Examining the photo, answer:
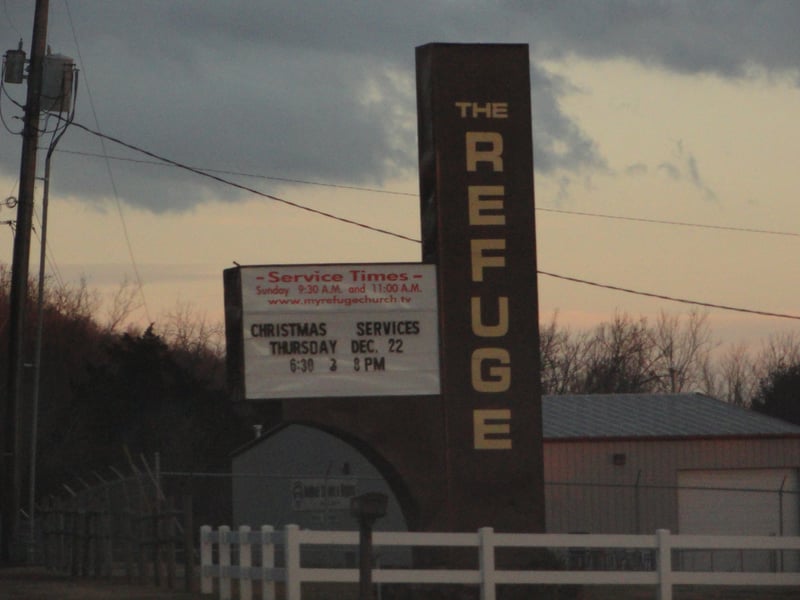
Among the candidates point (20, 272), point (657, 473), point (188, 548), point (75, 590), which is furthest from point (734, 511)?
point (75, 590)

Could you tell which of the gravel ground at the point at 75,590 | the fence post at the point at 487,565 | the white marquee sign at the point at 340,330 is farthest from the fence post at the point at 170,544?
the fence post at the point at 487,565

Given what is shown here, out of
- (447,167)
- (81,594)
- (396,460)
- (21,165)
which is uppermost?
(21,165)

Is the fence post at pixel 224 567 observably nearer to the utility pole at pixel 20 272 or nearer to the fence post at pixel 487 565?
the fence post at pixel 487 565

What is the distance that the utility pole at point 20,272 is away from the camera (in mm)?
31234

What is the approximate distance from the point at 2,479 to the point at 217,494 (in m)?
26.2

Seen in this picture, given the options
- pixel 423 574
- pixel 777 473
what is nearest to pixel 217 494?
pixel 777 473

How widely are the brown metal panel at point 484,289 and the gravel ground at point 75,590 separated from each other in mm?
4566

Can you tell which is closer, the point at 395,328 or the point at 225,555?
the point at 225,555

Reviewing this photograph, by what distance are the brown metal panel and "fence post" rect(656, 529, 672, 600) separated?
13.4 feet

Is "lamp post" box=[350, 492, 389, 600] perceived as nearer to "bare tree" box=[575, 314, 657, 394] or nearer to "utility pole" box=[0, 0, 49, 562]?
"utility pole" box=[0, 0, 49, 562]

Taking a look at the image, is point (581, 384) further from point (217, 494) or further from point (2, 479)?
point (2, 479)

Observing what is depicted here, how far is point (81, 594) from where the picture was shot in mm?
19547

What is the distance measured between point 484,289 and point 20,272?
13.6 m

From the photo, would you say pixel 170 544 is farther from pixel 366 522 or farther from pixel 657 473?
pixel 657 473
